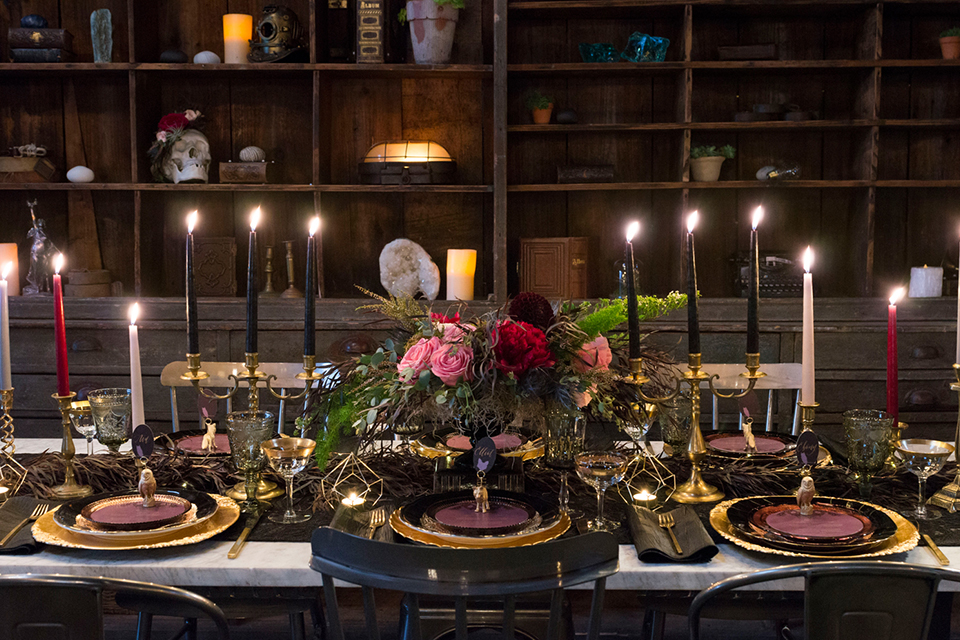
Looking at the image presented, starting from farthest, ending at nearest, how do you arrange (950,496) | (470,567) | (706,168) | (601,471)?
(706,168) < (950,496) < (601,471) < (470,567)

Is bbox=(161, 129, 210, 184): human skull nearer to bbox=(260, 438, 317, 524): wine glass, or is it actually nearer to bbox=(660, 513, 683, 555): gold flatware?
bbox=(260, 438, 317, 524): wine glass

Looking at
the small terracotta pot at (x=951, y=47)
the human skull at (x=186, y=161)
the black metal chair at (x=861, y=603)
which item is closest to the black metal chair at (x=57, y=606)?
the black metal chair at (x=861, y=603)

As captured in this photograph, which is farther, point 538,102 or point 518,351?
point 538,102

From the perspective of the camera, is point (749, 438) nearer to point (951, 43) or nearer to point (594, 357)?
point (594, 357)

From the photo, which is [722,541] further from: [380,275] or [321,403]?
[380,275]

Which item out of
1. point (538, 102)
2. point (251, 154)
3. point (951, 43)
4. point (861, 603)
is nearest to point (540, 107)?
point (538, 102)

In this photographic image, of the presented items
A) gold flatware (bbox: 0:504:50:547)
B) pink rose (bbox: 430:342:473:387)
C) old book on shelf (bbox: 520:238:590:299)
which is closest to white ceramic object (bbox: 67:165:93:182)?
old book on shelf (bbox: 520:238:590:299)

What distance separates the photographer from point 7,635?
944 millimetres

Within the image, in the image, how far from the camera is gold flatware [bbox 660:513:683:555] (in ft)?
3.91

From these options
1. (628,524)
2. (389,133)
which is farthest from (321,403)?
(389,133)

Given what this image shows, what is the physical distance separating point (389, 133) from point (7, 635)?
2.57 m

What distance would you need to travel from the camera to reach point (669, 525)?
1268mm

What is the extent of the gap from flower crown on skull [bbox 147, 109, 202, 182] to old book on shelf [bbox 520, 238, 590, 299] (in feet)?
4.27

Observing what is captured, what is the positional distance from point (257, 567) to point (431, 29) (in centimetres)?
229
